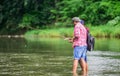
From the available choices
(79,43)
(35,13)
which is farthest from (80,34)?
(35,13)

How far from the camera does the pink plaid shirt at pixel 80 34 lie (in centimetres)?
1482

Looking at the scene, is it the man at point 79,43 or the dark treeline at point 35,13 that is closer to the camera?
the man at point 79,43

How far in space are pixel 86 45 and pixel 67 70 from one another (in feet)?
3.89

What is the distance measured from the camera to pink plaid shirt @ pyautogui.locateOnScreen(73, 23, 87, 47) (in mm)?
14820

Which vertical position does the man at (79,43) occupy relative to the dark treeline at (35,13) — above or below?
above

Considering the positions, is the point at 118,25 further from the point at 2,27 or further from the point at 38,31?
the point at 2,27

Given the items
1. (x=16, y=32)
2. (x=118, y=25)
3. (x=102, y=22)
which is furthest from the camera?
→ (x=16, y=32)

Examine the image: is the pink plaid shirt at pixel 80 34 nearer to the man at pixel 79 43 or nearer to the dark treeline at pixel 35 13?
the man at pixel 79 43

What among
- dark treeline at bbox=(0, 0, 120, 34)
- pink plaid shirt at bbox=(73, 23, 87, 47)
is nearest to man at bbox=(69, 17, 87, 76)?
pink plaid shirt at bbox=(73, 23, 87, 47)

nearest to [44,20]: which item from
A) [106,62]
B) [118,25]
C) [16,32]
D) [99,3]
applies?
[16,32]

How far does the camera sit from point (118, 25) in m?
43.2

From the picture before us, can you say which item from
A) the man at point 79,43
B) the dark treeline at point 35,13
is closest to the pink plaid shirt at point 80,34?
Result: the man at point 79,43

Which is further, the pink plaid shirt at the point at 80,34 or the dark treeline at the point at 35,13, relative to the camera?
the dark treeline at the point at 35,13

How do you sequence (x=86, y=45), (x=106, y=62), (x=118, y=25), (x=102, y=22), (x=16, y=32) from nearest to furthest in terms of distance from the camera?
(x=86, y=45) < (x=106, y=62) < (x=118, y=25) < (x=102, y=22) < (x=16, y=32)
